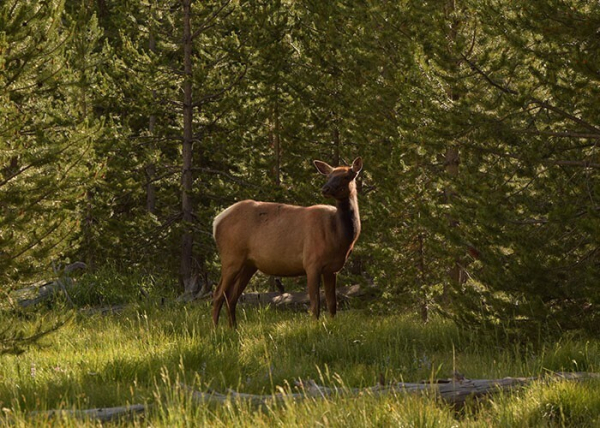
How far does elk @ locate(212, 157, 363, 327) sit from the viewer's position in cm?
1092

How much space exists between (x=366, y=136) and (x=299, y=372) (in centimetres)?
821

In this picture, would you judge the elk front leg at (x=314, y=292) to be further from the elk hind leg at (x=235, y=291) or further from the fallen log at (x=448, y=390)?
the fallen log at (x=448, y=390)

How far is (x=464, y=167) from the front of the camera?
10.0 meters

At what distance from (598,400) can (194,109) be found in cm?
1420

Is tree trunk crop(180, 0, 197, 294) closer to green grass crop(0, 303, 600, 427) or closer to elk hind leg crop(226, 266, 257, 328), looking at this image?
elk hind leg crop(226, 266, 257, 328)

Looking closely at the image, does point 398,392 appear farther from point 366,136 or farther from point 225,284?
point 366,136

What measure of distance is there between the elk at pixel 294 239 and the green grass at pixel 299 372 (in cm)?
102

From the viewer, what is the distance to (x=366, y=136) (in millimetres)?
14891

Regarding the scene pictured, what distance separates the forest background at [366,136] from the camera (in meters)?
8.51

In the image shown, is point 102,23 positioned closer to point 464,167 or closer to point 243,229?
point 243,229

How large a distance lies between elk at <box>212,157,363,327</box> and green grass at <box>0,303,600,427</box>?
3.35 feet

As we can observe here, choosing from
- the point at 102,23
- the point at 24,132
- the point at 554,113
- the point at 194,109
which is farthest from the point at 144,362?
the point at 102,23

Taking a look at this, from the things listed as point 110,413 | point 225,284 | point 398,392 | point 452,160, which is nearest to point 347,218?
point 225,284

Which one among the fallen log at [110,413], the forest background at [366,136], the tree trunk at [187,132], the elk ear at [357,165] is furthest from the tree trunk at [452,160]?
the fallen log at [110,413]
